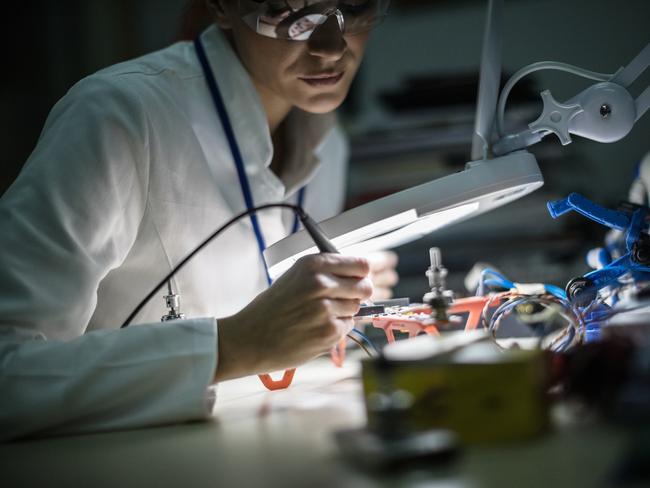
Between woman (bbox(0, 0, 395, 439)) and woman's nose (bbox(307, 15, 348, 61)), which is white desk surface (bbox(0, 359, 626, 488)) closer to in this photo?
woman (bbox(0, 0, 395, 439))

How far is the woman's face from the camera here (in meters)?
1.15

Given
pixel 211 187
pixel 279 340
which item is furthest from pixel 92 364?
pixel 211 187

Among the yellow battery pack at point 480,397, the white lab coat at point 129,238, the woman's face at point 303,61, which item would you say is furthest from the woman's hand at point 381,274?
the yellow battery pack at point 480,397

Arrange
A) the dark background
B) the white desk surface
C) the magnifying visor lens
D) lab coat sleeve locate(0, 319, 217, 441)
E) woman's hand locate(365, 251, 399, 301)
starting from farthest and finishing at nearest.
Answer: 1. the dark background
2. woman's hand locate(365, 251, 399, 301)
3. the magnifying visor lens
4. lab coat sleeve locate(0, 319, 217, 441)
5. the white desk surface

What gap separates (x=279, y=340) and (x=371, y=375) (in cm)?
21

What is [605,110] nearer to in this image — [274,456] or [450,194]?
[450,194]

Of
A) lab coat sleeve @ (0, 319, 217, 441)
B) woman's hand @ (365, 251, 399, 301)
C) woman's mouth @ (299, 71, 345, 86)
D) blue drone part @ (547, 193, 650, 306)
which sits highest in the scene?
woman's mouth @ (299, 71, 345, 86)

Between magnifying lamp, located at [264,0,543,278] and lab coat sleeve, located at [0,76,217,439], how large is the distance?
199 mm

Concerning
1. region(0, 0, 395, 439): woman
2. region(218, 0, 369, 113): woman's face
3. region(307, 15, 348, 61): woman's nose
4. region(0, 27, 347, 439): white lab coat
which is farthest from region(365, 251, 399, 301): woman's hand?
region(307, 15, 348, 61): woman's nose

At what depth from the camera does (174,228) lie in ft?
3.77

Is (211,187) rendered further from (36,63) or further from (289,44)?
(36,63)

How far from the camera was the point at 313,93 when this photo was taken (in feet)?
4.04

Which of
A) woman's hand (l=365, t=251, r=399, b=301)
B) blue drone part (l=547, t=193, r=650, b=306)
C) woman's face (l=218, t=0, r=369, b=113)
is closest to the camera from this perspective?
blue drone part (l=547, t=193, r=650, b=306)

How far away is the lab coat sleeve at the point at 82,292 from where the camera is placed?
79 cm
